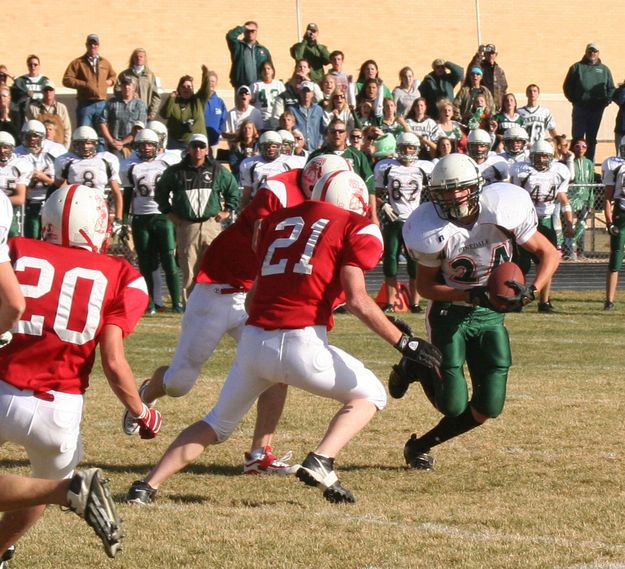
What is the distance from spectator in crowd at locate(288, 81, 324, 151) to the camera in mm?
15406

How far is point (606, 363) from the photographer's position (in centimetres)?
973

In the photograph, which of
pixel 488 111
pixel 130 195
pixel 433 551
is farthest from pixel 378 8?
pixel 433 551

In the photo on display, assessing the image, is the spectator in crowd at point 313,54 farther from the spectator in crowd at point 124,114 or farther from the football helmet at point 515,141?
the football helmet at point 515,141

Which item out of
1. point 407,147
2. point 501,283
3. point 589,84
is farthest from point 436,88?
point 501,283

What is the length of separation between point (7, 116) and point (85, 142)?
10.1ft

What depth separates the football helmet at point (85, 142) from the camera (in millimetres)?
12898

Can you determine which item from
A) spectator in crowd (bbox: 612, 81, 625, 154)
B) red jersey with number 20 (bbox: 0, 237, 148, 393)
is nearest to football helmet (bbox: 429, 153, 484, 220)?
red jersey with number 20 (bbox: 0, 237, 148, 393)

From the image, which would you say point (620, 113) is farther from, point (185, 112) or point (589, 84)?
point (185, 112)

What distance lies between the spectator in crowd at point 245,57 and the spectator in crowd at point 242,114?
90 centimetres

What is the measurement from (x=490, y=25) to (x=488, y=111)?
9.79 metres

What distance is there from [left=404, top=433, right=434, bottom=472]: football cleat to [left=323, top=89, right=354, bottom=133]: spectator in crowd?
926 centimetres

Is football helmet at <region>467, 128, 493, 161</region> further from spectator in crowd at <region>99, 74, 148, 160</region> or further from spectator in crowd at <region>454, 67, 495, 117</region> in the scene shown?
spectator in crowd at <region>99, 74, 148, 160</region>

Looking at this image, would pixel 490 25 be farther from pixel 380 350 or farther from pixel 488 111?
pixel 380 350

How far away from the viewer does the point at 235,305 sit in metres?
6.56
